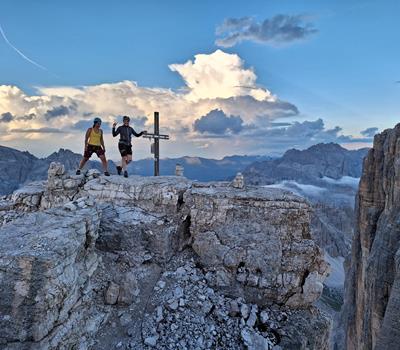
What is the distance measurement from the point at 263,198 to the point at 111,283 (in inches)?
269

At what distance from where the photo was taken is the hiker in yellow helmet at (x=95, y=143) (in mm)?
16984

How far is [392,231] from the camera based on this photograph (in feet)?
86.6

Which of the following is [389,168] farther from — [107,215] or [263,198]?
[107,215]

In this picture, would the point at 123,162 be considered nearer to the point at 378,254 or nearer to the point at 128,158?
the point at 128,158

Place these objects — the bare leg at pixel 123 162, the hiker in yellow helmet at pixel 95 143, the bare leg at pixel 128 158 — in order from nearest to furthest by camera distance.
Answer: the hiker in yellow helmet at pixel 95 143
the bare leg at pixel 123 162
the bare leg at pixel 128 158

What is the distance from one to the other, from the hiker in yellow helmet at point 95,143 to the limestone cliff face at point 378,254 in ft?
53.5

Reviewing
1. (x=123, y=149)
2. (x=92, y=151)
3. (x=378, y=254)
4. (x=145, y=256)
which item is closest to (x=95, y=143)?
(x=92, y=151)

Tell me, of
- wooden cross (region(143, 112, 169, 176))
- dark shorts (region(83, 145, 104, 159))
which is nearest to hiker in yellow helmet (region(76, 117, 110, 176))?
dark shorts (region(83, 145, 104, 159))

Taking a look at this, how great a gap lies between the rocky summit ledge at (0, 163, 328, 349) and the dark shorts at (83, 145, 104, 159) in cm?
98

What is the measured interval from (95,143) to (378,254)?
2180cm

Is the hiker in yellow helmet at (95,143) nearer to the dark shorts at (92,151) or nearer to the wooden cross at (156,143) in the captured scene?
the dark shorts at (92,151)

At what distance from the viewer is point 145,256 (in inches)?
546

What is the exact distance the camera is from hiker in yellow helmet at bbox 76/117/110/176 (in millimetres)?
16984

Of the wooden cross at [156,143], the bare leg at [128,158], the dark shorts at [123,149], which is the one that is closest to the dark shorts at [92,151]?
the dark shorts at [123,149]
